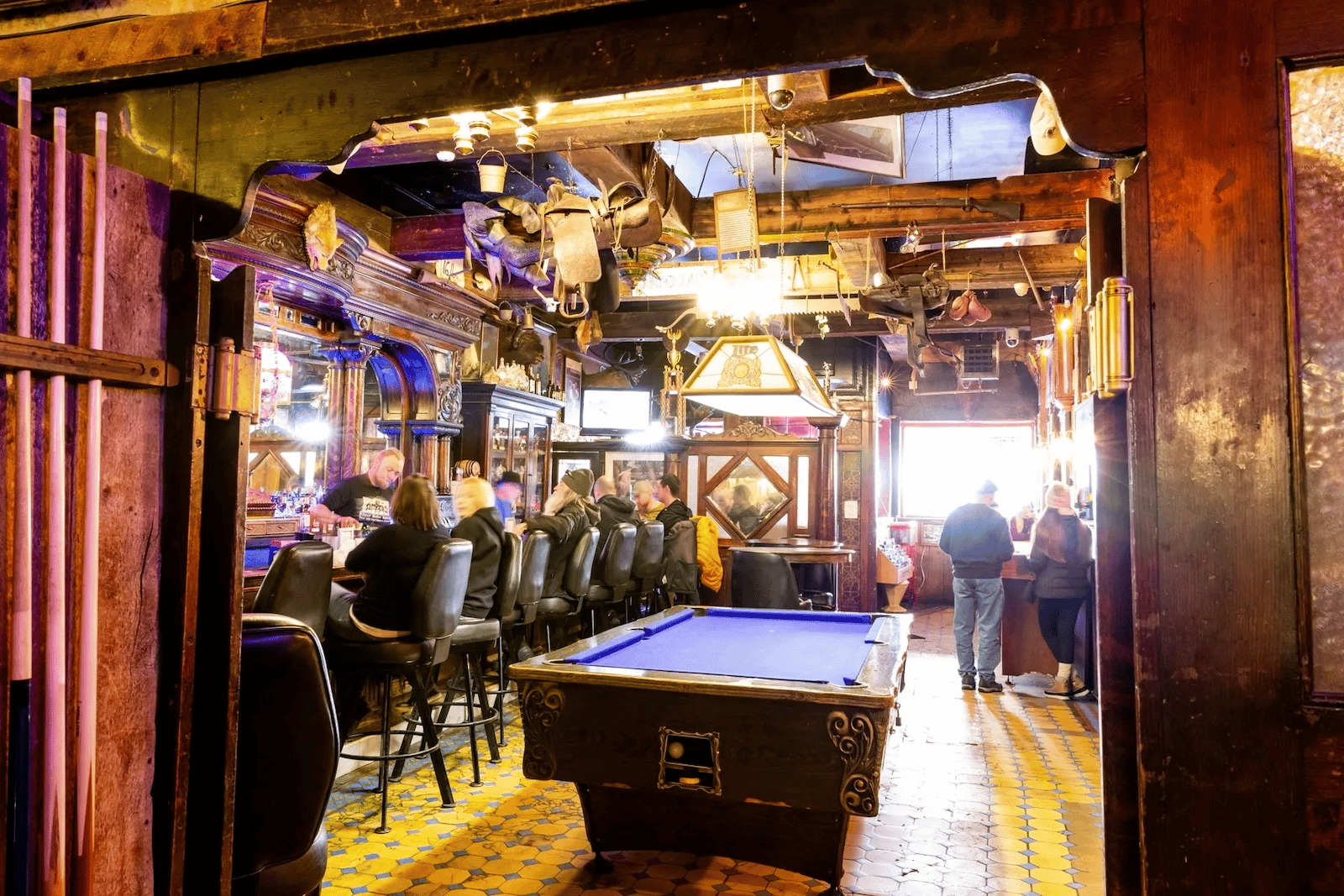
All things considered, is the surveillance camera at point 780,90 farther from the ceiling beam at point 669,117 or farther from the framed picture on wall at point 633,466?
the framed picture on wall at point 633,466

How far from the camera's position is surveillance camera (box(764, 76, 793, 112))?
311 centimetres

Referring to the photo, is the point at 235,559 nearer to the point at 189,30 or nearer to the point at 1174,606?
the point at 189,30

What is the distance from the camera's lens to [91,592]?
1.71 metres

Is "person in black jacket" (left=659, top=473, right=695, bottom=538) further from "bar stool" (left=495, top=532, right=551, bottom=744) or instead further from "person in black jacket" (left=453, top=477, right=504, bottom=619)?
"person in black jacket" (left=453, top=477, right=504, bottom=619)

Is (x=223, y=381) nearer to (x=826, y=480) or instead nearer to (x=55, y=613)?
(x=55, y=613)

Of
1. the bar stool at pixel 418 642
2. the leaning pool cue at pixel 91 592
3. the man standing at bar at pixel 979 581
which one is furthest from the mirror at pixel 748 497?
the leaning pool cue at pixel 91 592

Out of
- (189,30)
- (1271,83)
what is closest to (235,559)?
(189,30)

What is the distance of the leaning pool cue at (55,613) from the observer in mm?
1646

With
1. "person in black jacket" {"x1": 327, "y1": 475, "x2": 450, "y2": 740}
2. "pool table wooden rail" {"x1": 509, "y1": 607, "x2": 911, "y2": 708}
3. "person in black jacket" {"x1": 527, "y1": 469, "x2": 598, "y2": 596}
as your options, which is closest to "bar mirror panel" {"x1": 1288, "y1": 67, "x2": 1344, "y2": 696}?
"pool table wooden rail" {"x1": 509, "y1": 607, "x2": 911, "y2": 708}

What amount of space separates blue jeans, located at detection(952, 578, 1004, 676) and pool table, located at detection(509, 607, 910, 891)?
3424 mm

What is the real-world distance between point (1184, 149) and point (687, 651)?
98.3 inches

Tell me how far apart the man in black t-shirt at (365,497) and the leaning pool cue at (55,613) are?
160 inches

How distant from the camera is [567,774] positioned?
2.79 metres

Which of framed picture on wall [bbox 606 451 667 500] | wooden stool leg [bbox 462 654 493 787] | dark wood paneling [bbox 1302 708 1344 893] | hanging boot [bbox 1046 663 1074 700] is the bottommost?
hanging boot [bbox 1046 663 1074 700]
